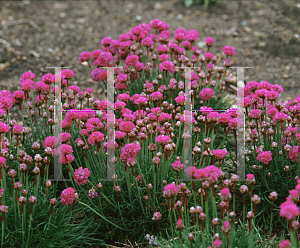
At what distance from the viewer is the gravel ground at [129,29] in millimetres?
4988

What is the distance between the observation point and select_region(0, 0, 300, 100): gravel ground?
4.99 metres

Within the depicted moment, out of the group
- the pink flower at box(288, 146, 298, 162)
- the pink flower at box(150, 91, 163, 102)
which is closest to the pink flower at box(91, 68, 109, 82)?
the pink flower at box(150, 91, 163, 102)

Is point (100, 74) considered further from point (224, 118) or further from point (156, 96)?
point (224, 118)

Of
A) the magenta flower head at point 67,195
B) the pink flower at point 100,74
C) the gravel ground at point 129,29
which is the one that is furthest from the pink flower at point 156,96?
the gravel ground at point 129,29

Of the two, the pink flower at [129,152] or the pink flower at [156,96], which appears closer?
the pink flower at [129,152]

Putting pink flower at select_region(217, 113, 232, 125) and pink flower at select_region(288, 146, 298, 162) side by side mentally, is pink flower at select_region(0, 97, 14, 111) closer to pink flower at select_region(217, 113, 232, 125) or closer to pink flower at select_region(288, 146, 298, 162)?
pink flower at select_region(217, 113, 232, 125)

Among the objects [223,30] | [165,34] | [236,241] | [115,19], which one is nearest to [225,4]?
[223,30]

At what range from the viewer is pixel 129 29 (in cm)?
609

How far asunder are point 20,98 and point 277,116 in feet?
6.02

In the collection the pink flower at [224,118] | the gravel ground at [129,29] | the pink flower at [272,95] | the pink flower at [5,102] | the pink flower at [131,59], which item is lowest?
the pink flower at [224,118]

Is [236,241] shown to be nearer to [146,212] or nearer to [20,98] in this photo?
[146,212]

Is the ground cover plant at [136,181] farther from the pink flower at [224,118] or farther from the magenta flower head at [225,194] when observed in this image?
the magenta flower head at [225,194]

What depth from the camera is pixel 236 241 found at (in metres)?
2.04

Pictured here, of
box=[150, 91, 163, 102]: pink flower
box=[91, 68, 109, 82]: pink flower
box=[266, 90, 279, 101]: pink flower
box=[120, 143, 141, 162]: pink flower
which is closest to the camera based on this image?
box=[120, 143, 141, 162]: pink flower
